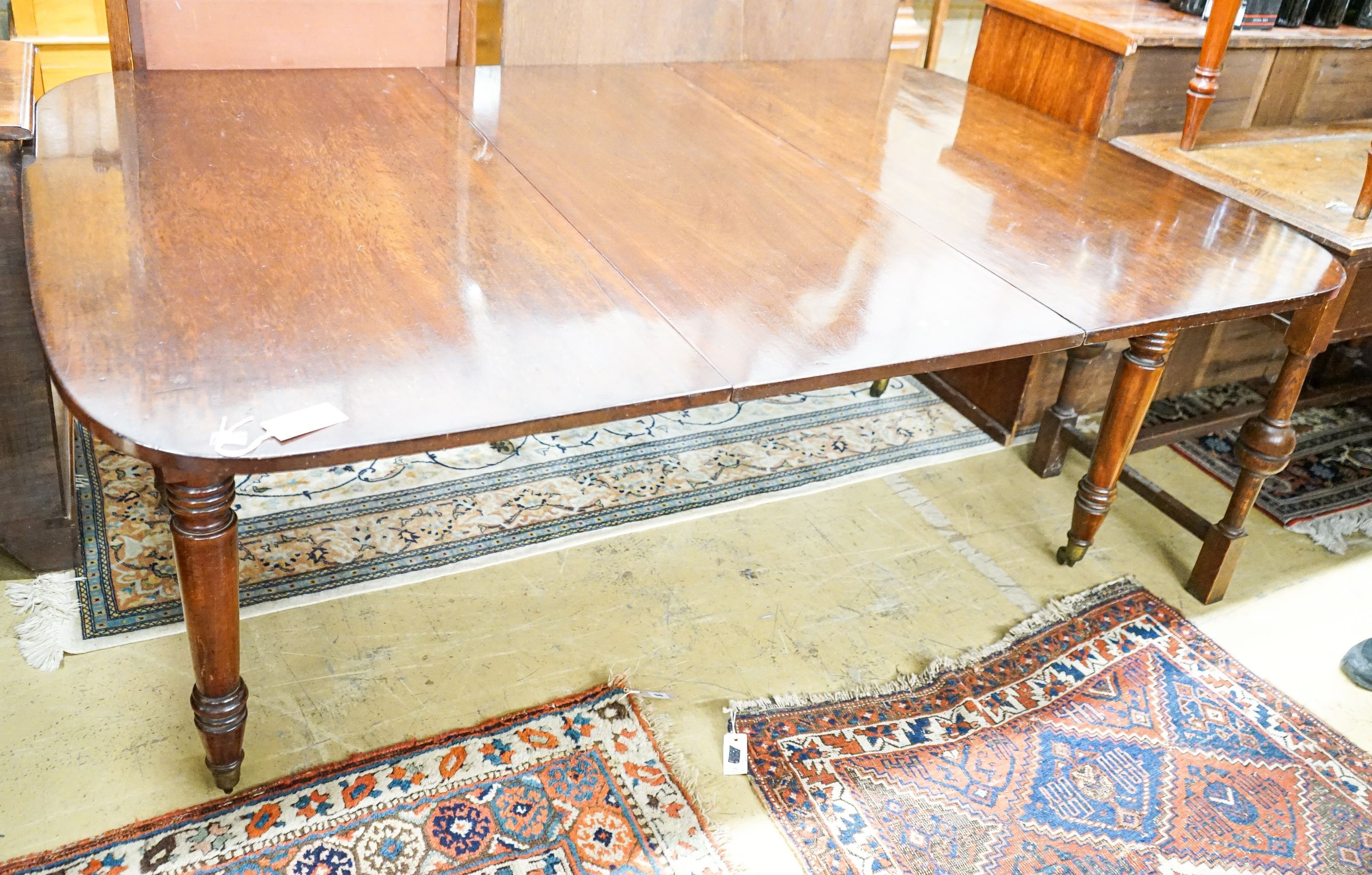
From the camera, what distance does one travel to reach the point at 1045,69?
2.43 m

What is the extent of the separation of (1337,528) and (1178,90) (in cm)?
105

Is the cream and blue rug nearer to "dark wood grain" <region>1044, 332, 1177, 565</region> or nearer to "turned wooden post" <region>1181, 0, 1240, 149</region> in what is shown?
"dark wood grain" <region>1044, 332, 1177, 565</region>

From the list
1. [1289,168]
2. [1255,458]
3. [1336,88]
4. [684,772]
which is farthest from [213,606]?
[1336,88]

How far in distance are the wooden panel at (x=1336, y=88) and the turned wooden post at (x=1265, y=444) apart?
750 mm

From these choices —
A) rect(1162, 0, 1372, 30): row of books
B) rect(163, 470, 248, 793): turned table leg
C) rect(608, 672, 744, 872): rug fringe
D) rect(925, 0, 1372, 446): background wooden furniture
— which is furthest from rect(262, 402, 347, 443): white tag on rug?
rect(1162, 0, 1372, 30): row of books

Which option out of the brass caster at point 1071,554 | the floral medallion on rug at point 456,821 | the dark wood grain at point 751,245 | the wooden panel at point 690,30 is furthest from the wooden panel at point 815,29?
the floral medallion on rug at point 456,821

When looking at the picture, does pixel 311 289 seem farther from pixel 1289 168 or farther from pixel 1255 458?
pixel 1289 168

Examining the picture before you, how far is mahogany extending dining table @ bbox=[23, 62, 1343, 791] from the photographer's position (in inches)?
51.3

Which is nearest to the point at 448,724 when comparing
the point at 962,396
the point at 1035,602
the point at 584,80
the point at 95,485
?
the point at 95,485

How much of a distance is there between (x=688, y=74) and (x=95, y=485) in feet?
4.89

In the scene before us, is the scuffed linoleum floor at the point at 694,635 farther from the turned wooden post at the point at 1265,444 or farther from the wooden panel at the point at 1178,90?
the wooden panel at the point at 1178,90

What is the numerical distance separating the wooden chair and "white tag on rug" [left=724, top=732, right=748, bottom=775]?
4.52ft

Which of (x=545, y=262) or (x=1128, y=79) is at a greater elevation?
(x=1128, y=79)

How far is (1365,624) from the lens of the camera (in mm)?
2277
